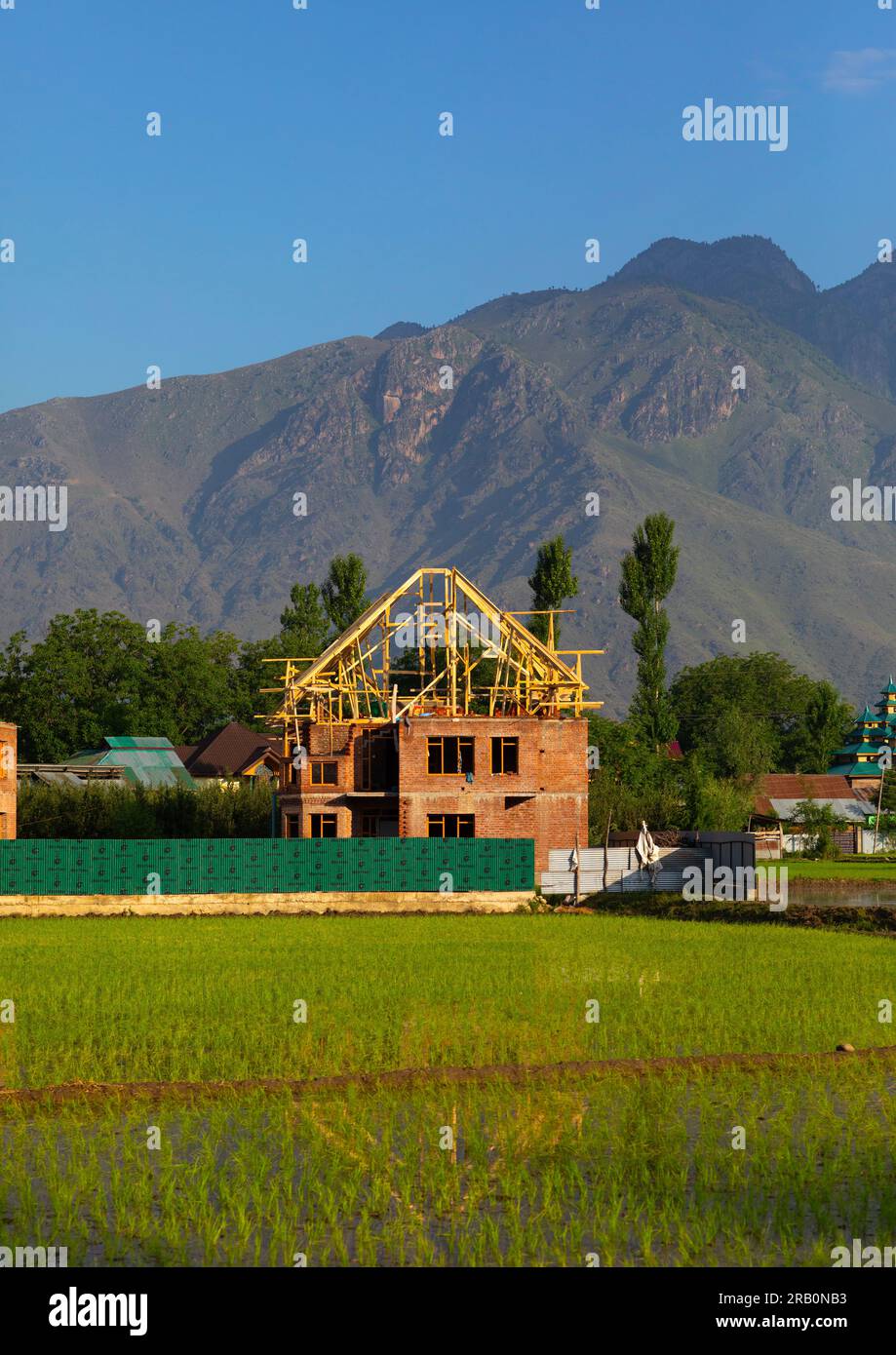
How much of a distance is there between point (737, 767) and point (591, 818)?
5684 centimetres

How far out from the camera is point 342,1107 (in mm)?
17953

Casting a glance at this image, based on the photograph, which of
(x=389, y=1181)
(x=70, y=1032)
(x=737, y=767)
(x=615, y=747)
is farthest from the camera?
(x=737, y=767)

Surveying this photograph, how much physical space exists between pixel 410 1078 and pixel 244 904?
110 feet

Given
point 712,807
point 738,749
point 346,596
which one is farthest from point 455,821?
point 738,749

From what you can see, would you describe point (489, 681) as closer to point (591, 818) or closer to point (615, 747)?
point (615, 747)

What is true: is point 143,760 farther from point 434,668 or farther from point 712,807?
point 434,668

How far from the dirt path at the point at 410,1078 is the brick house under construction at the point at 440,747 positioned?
40.8m

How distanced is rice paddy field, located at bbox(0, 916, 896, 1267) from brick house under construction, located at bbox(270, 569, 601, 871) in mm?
29256

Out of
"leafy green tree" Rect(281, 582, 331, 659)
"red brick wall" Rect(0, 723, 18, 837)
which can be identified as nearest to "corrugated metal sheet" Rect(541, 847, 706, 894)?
"red brick wall" Rect(0, 723, 18, 837)

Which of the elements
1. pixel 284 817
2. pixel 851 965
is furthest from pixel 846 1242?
pixel 284 817

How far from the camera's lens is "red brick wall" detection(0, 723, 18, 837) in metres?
62.0

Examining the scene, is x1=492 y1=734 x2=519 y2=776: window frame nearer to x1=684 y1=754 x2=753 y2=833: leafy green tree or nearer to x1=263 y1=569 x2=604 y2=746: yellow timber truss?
x1=263 y1=569 x2=604 y2=746: yellow timber truss

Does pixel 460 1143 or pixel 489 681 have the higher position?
pixel 489 681

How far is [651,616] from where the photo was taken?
109938 millimetres
